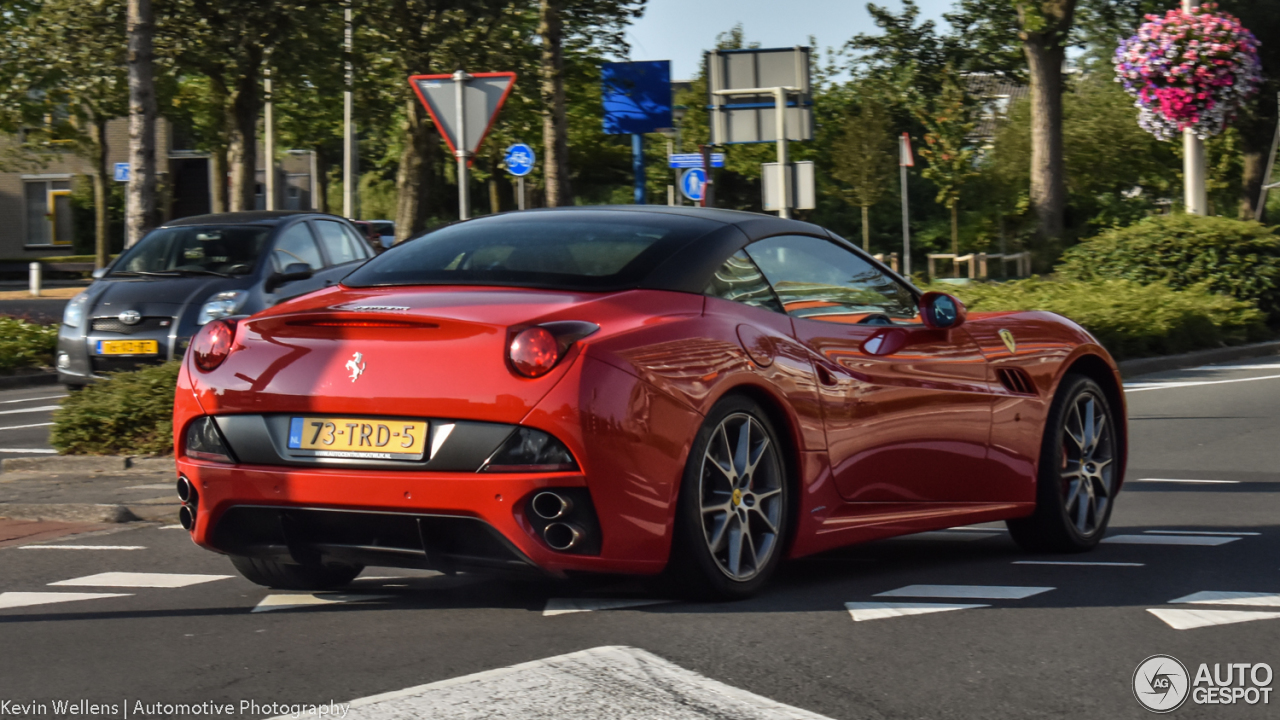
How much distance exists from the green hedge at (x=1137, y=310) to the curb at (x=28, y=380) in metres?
10.3

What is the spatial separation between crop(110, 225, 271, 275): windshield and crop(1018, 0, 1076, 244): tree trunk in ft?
52.6

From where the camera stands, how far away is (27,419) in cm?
1450

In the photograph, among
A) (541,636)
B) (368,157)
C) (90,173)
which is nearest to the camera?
(541,636)

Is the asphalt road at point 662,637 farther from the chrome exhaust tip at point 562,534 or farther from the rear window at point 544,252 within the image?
the rear window at point 544,252

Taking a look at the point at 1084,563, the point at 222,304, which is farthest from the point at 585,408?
the point at 222,304

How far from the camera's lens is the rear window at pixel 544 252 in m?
5.31

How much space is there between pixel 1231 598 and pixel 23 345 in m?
16.2

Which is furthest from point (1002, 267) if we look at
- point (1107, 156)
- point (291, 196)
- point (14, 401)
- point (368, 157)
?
point (291, 196)

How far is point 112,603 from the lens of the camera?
18.7ft

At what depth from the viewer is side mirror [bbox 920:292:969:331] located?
6.23 m

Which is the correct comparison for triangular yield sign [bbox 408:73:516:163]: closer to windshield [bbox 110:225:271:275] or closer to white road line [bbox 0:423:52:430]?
windshield [bbox 110:225:271:275]

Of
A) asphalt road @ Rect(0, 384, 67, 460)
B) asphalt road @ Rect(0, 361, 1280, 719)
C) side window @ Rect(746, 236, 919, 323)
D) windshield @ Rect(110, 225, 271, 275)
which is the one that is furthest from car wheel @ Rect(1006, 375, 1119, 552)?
windshield @ Rect(110, 225, 271, 275)

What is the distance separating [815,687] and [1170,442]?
8.09 metres

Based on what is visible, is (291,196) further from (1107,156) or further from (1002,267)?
(1002,267)
